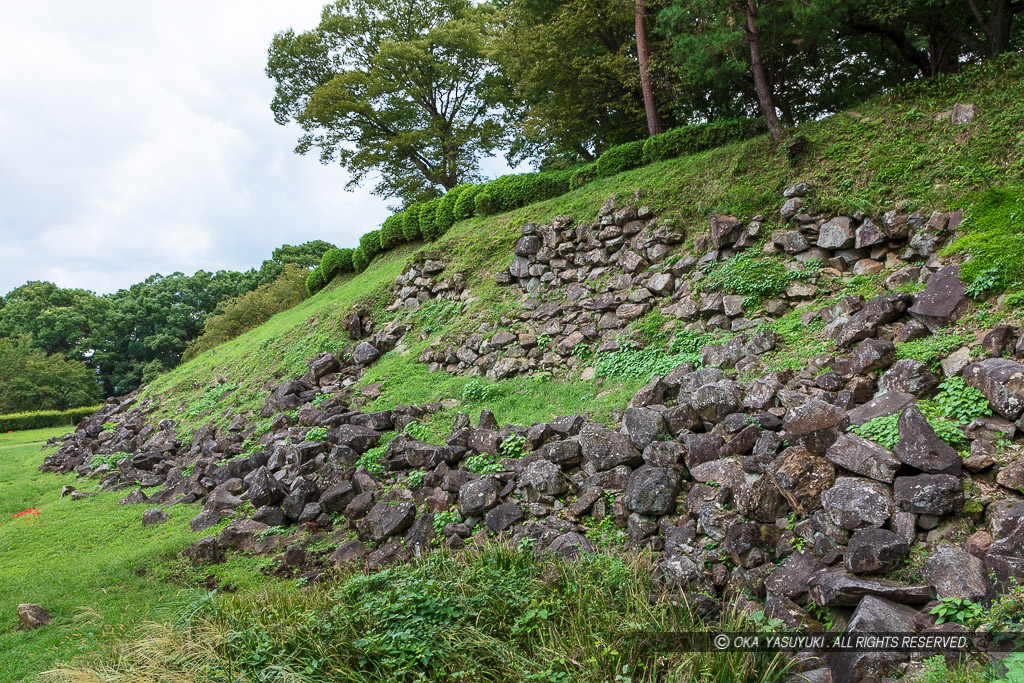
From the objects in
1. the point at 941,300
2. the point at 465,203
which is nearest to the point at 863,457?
the point at 941,300

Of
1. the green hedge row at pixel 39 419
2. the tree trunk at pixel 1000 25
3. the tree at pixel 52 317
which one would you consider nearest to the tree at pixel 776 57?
the tree trunk at pixel 1000 25

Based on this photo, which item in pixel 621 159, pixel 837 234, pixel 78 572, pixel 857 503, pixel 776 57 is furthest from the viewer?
pixel 621 159

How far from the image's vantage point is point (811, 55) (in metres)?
15.1

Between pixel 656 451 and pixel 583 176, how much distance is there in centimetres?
1124

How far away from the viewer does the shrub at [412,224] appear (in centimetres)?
2041

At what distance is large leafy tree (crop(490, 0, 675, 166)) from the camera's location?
16.4 m

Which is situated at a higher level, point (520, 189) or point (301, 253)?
point (301, 253)

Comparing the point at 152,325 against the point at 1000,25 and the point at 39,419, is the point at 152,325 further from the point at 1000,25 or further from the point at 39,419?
the point at 1000,25

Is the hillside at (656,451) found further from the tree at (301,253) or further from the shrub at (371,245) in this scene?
the tree at (301,253)

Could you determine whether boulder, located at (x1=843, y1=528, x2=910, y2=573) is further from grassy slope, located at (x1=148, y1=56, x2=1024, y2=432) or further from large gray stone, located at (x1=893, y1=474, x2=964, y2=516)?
grassy slope, located at (x1=148, y1=56, x2=1024, y2=432)

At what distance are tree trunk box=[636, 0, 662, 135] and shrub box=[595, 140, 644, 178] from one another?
120 cm

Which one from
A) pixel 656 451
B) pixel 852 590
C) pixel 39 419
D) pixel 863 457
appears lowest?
pixel 852 590

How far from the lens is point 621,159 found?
15328 millimetres

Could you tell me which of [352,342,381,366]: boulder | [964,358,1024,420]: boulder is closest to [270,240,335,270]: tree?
[352,342,381,366]: boulder
